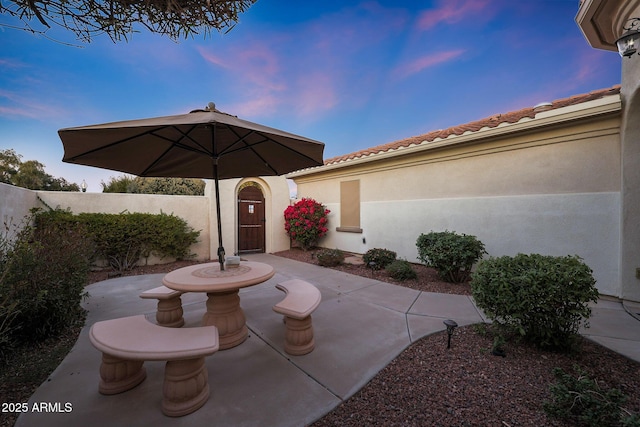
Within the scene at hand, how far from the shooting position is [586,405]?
5.09 ft

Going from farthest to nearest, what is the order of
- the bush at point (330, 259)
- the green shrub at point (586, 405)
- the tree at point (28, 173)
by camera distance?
the tree at point (28, 173) → the bush at point (330, 259) → the green shrub at point (586, 405)

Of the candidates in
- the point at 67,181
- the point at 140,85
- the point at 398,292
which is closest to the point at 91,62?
the point at 140,85

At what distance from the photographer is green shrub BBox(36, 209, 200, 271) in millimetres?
5914

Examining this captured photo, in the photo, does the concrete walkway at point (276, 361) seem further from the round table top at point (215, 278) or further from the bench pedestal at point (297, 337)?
the round table top at point (215, 278)

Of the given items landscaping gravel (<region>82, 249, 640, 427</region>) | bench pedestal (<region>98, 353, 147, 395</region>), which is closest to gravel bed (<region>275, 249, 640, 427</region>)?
landscaping gravel (<region>82, 249, 640, 427</region>)

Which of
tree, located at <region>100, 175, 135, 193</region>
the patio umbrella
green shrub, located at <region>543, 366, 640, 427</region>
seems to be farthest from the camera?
tree, located at <region>100, 175, 135, 193</region>

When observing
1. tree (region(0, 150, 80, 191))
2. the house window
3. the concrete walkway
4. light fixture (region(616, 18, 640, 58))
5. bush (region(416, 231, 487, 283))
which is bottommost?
A: the concrete walkway

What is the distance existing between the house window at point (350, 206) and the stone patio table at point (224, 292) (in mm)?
5401

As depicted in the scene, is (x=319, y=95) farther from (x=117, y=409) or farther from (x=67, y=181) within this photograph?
(x=67, y=181)

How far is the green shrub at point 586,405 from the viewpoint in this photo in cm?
144

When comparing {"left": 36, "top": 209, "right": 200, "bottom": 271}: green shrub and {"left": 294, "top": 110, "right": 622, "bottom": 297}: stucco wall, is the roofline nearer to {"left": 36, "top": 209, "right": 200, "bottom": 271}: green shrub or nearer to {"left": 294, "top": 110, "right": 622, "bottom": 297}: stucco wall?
{"left": 294, "top": 110, "right": 622, "bottom": 297}: stucco wall

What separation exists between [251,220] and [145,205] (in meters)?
3.32

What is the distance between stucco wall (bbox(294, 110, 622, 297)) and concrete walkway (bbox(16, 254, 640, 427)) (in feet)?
4.11

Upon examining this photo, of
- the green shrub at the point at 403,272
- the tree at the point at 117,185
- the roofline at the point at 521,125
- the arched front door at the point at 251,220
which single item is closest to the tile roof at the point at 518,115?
the roofline at the point at 521,125
